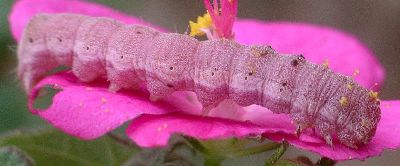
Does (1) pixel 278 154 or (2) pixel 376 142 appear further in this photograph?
(2) pixel 376 142

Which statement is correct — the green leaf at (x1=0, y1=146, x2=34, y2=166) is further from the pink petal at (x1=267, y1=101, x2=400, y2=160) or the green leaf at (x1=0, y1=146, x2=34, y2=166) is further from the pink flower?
the pink petal at (x1=267, y1=101, x2=400, y2=160)

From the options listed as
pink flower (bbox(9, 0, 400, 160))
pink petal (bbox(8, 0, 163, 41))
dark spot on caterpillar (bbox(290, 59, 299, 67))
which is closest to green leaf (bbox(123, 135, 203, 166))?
pink flower (bbox(9, 0, 400, 160))

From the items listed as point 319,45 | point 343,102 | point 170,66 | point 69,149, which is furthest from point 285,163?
point 319,45

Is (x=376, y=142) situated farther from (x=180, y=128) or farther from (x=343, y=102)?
(x=180, y=128)

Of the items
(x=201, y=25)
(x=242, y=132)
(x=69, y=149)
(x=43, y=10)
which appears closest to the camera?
(x=242, y=132)

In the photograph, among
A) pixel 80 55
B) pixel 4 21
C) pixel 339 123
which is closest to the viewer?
pixel 339 123

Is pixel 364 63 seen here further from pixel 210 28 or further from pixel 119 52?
pixel 119 52

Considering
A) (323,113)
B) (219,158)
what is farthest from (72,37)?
(323,113)
